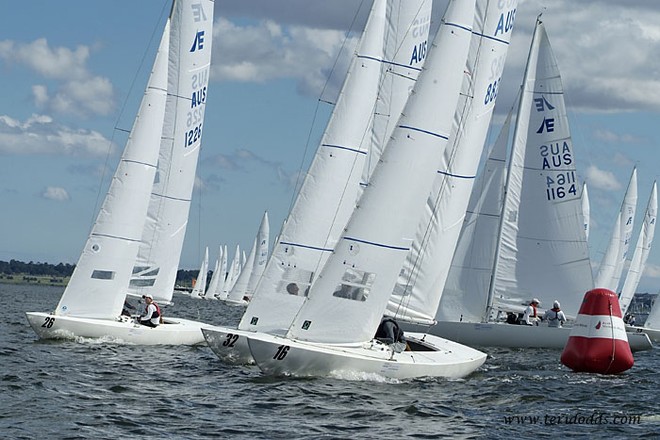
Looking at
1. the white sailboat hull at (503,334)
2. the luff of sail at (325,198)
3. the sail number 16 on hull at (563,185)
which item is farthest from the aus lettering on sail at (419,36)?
the white sailboat hull at (503,334)

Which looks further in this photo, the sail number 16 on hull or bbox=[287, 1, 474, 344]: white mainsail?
the sail number 16 on hull

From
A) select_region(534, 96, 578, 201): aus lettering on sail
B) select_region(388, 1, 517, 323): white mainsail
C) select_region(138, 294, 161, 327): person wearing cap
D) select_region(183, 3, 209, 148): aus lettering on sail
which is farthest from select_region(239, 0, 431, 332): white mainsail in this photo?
select_region(534, 96, 578, 201): aus lettering on sail

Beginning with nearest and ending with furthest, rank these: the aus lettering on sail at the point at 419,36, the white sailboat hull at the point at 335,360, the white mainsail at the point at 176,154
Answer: the white sailboat hull at the point at 335,360 < the aus lettering on sail at the point at 419,36 < the white mainsail at the point at 176,154

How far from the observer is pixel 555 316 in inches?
1120

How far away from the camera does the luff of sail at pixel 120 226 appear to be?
23359 millimetres

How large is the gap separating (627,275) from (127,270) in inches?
1304

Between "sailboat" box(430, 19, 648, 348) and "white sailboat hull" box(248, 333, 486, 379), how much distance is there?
412 inches

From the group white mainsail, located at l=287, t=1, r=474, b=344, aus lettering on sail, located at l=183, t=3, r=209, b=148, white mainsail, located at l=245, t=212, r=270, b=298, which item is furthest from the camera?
white mainsail, located at l=245, t=212, r=270, b=298

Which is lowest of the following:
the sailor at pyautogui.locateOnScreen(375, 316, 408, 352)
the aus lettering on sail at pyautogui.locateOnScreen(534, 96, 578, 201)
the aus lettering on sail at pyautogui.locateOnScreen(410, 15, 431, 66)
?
the sailor at pyautogui.locateOnScreen(375, 316, 408, 352)

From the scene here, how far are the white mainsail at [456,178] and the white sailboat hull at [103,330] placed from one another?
4.15m

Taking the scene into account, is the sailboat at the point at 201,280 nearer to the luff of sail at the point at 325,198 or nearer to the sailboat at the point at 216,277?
the sailboat at the point at 216,277

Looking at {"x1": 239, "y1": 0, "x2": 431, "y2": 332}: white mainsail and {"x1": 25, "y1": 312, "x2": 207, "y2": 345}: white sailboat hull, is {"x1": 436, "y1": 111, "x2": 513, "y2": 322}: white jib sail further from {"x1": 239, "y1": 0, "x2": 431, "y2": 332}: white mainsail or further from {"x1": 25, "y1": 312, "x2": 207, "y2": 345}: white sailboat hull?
{"x1": 25, "y1": 312, "x2": 207, "y2": 345}: white sailboat hull

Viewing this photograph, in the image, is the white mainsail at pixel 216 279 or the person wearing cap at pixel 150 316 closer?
the person wearing cap at pixel 150 316

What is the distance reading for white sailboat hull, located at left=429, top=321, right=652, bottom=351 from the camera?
27.9 metres
